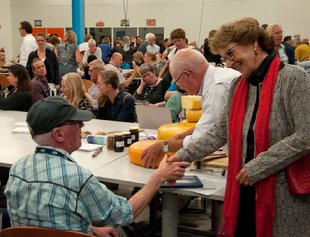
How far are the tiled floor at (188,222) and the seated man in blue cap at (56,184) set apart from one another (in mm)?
1704

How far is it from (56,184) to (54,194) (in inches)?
1.4

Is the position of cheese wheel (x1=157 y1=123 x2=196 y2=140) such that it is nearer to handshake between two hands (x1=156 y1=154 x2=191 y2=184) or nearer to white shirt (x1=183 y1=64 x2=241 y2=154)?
white shirt (x1=183 y1=64 x2=241 y2=154)

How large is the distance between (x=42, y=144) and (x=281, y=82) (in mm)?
994

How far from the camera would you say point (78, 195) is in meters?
1.59

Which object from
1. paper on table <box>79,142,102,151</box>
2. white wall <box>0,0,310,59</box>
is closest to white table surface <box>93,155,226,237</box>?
paper on table <box>79,142,102,151</box>

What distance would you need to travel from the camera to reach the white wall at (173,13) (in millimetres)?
12797

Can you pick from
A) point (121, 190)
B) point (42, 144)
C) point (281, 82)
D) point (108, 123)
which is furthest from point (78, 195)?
point (121, 190)

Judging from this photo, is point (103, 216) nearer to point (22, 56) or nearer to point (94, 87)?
point (94, 87)

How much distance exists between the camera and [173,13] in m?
14.5

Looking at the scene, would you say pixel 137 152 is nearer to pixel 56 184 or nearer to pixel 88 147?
pixel 88 147

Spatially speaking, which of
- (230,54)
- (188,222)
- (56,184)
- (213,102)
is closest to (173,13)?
(188,222)

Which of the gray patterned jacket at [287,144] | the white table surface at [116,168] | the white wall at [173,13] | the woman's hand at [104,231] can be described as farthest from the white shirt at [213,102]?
the white wall at [173,13]

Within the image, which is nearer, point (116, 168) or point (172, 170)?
point (172, 170)

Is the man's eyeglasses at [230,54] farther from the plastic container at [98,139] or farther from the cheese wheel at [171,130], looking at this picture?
the plastic container at [98,139]
